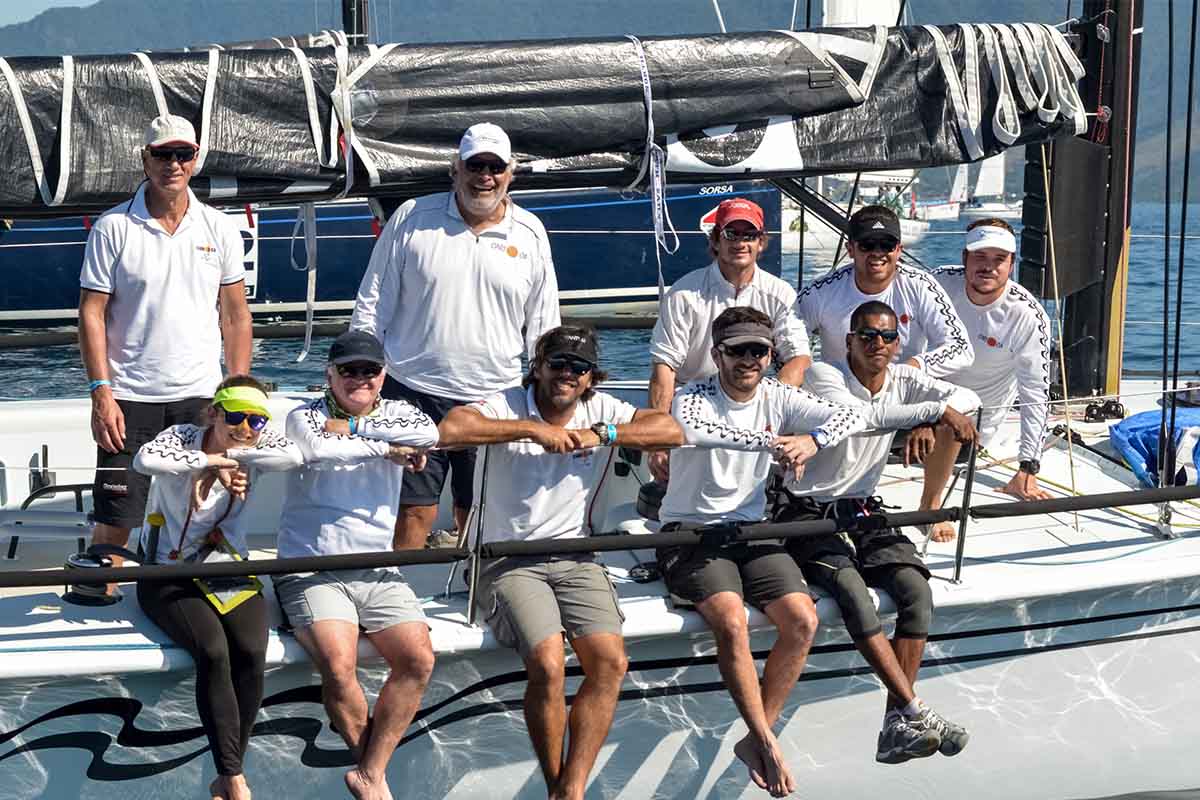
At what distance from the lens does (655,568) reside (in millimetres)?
5652

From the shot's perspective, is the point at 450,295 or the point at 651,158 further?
the point at 651,158

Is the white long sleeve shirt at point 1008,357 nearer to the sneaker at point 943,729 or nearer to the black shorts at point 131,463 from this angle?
the sneaker at point 943,729

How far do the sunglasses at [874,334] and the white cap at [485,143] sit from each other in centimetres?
136

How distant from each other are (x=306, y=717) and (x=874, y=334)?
2.32 m

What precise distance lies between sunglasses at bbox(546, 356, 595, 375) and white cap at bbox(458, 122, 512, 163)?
31.7 inches

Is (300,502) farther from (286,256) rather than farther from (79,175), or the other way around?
(286,256)

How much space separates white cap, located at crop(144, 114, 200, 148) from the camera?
16.7ft

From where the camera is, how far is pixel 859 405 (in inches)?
212

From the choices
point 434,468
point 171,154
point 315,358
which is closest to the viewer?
point 171,154

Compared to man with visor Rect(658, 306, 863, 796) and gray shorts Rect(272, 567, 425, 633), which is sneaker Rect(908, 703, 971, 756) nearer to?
man with visor Rect(658, 306, 863, 796)

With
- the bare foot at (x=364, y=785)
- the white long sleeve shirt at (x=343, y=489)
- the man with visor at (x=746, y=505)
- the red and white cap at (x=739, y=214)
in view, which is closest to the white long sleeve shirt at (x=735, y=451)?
Result: the man with visor at (x=746, y=505)

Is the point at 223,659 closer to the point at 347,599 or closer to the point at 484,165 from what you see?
the point at 347,599

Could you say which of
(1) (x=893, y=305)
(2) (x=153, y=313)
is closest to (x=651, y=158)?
(1) (x=893, y=305)

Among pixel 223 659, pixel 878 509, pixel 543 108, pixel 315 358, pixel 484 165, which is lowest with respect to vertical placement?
pixel 315 358
